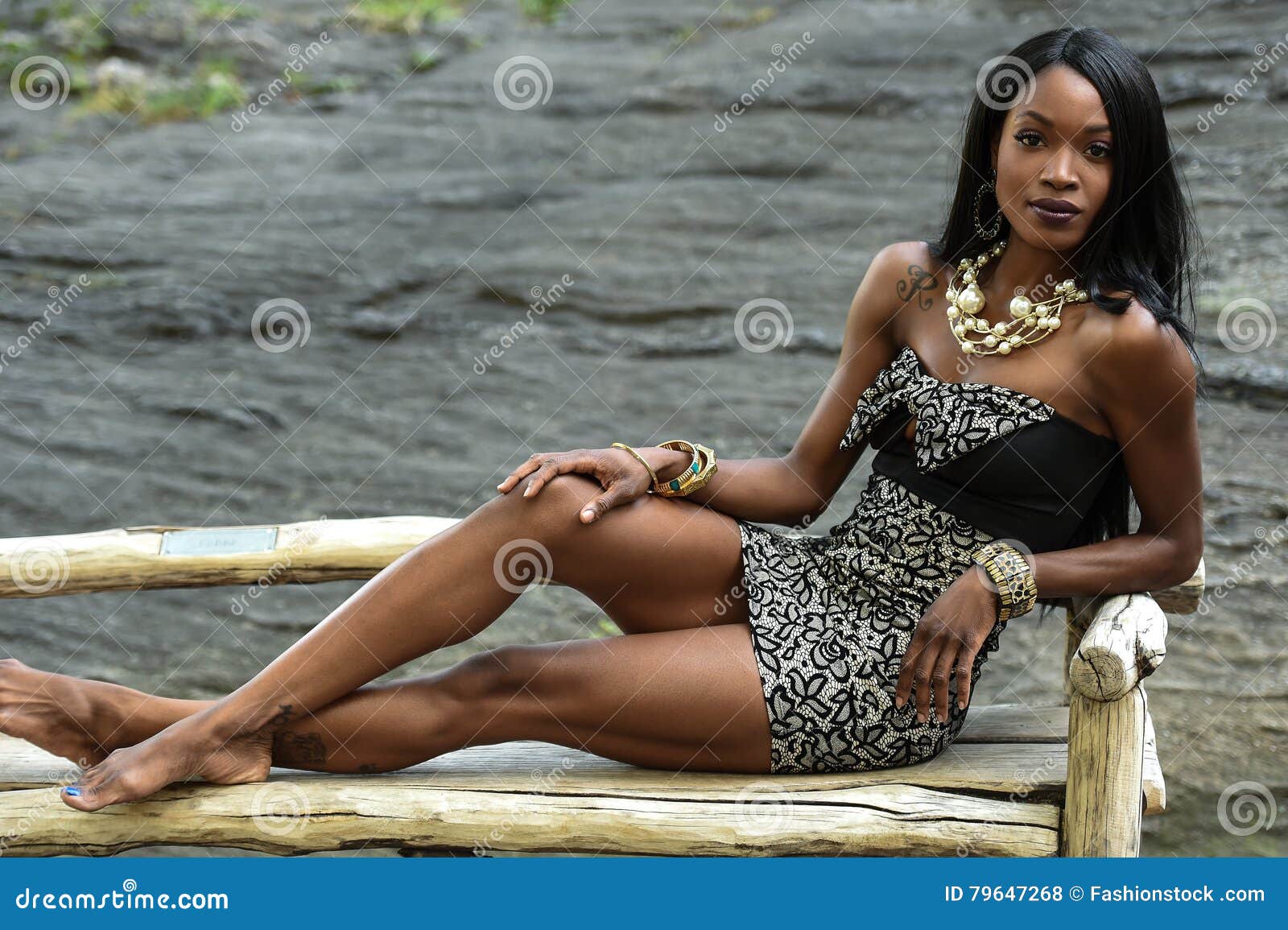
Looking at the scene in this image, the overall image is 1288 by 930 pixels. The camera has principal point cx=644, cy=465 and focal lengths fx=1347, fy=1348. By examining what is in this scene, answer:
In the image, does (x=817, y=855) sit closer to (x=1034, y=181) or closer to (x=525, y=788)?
(x=525, y=788)

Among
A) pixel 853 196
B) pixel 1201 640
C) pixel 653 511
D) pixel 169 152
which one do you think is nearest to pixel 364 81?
pixel 169 152

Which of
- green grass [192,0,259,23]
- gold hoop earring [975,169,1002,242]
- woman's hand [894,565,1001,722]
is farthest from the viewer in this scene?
green grass [192,0,259,23]

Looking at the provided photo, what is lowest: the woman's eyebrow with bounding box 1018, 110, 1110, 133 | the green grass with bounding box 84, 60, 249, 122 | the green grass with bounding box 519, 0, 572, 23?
the woman's eyebrow with bounding box 1018, 110, 1110, 133

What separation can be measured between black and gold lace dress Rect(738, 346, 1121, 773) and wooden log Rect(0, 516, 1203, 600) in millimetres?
888

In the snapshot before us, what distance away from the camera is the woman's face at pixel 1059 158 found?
2.17 m

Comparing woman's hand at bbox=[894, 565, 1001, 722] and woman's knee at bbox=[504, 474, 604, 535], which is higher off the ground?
woman's knee at bbox=[504, 474, 604, 535]

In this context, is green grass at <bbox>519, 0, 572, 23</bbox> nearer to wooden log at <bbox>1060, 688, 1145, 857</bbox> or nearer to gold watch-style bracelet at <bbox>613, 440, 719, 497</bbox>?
gold watch-style bracelet at <bbox>613, 440, 719, 497</bbox>

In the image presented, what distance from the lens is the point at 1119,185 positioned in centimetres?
220

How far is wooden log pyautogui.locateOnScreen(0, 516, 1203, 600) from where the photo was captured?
2.89 meters

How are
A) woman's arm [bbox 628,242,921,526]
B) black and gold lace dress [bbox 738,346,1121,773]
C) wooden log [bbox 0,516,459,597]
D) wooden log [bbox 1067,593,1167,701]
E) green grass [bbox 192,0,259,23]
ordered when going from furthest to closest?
1. green grass [bbox 192,0,259,23]
2. wooden log [bbox 0,516,459,597]
3. woman's arm [bbox 628,242,921,526]
4. black and gold lace dress [bbox 738,346,1121,773]
5. wooden log [bbox 1067,593,1167,701]

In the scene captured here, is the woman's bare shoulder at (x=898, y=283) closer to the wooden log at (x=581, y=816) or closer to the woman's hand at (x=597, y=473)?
the woman's hand at (x=597, y=473)

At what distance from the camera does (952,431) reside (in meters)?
2.32

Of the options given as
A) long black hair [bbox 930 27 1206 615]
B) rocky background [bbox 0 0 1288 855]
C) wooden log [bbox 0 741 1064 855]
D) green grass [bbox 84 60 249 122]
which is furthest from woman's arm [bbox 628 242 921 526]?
green grass [bbox 84 60 249 122]

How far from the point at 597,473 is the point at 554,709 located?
0.41m
